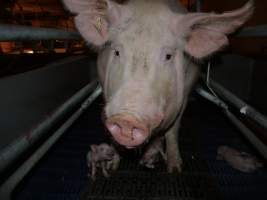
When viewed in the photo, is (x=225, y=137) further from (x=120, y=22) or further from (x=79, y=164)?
(x=120, y=22)

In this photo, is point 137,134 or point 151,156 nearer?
point 137,134

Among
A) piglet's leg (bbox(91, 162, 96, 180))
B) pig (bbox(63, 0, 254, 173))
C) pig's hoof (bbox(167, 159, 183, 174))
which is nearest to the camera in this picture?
pig (bbox(63, 0, 254, 173))

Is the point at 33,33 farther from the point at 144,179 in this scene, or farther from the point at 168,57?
the point at 144,179

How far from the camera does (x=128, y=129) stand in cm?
185

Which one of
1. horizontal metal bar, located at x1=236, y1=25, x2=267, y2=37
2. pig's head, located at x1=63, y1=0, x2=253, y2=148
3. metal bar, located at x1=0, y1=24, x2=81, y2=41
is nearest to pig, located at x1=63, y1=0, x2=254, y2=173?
pig's head, located at x1=63, y1=0, x2=253, y2=148

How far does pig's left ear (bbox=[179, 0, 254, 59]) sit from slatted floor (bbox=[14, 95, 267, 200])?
3.35 ft

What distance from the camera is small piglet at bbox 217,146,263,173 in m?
2.86

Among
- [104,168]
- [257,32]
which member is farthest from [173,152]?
[257,32]

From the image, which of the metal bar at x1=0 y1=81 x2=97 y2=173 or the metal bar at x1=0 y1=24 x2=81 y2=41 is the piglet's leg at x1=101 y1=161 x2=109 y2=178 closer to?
the metal bar at x1=0 y1=81 x2=97 y2=173

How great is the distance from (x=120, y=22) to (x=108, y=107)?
2.31ft

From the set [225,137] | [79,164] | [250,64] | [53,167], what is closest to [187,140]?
[225,137]

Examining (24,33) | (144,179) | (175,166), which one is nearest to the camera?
(24,33)

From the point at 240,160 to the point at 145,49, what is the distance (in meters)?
1.49

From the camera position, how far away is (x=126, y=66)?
2.10 m
